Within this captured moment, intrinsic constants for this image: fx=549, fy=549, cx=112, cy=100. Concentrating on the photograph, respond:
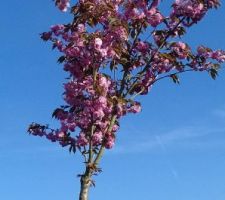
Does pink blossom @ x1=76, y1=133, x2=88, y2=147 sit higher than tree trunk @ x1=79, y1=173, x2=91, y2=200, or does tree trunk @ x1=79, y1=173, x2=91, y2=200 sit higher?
pink blossom @ x1=76, y1=133, x2=88, y2=147

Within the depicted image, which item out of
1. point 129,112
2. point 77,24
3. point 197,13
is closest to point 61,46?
point 77,24

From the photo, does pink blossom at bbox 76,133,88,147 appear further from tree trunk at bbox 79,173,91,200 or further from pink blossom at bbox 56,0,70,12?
pink blossom at bbox 56,0,70,12

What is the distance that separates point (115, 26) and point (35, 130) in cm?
289

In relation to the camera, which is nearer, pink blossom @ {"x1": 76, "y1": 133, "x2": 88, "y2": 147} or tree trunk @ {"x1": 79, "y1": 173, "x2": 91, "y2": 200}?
tree trunk @ {"x1": 79, "y1": 173, "x2": 91, "y2": 200}

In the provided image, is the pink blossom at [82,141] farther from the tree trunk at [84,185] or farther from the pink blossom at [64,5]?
the pink blossom at [64,5]

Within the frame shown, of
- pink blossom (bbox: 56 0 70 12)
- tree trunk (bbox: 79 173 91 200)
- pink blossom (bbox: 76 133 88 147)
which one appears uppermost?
pink blossom (bbox: 56 0 70 12)

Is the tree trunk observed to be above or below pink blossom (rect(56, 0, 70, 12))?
below

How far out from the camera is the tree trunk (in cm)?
1042

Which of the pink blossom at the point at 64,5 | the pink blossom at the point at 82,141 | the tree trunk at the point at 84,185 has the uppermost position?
the pink blossom at the point at 64,5

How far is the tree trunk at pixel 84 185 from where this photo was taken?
10.4 m

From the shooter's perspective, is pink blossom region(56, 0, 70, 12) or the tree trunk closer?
the tree trunk

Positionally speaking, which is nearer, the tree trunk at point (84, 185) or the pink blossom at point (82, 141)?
the tree trunk at point (84, 185)

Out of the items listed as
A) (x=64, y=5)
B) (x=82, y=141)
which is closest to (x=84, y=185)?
(x=82, y=141)

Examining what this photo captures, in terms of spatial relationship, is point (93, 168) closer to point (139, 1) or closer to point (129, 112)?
point (129, 112)
